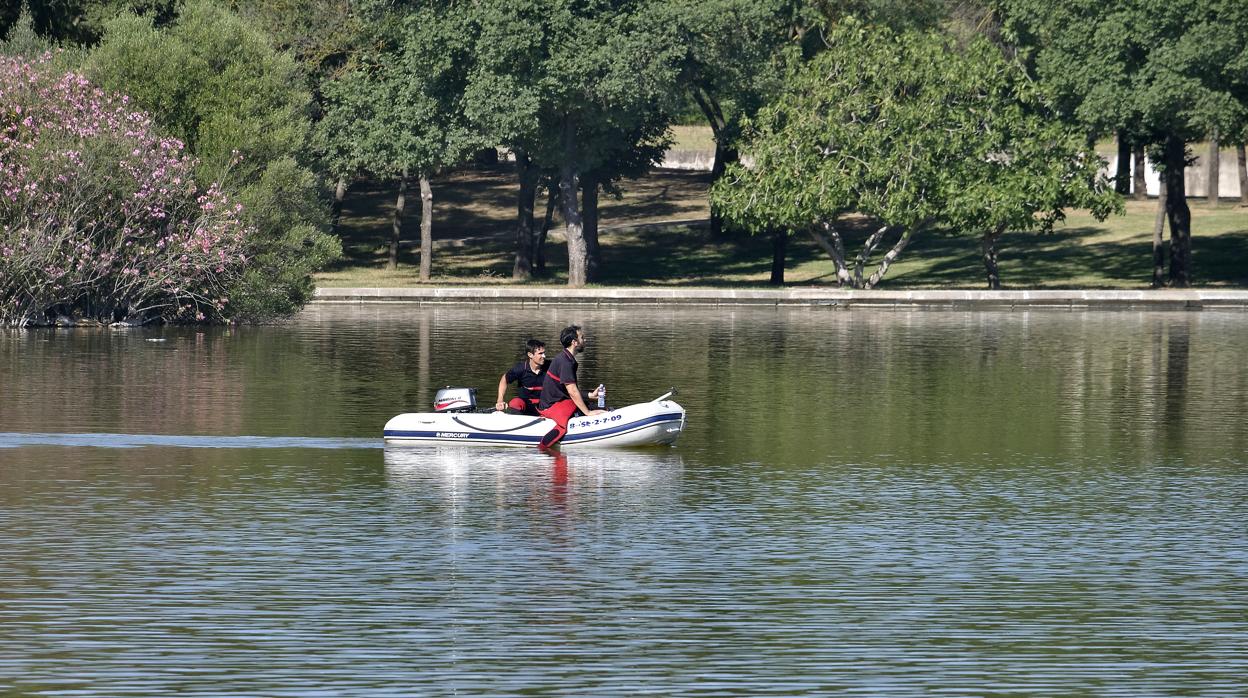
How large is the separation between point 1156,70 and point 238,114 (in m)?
35.3

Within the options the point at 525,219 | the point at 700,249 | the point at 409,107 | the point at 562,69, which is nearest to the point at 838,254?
the point at 562,69

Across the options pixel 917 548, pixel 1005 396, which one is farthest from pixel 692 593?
pixel 1005 396

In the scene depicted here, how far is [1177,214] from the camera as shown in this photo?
73688 millimetres

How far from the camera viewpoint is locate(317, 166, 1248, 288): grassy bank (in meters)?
79.9

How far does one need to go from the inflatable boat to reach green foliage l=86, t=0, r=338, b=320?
27.1m

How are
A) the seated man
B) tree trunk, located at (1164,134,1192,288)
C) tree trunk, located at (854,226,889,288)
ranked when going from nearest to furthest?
the seated man < tree trunk, located at (854,226,889,288) < tree trunk, located at (1164,134,1192,288)

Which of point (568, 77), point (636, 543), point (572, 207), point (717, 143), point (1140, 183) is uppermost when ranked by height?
point (568, 77)

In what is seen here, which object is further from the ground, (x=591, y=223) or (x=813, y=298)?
(x=591, y=223)

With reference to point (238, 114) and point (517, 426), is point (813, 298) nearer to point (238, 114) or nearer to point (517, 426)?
point (238, 114)

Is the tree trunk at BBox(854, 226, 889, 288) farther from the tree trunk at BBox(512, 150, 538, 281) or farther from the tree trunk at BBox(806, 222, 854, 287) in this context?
the tree trunk at BBox(512, 150, 538, 281)

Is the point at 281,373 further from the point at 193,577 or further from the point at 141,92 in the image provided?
the point at 193,577

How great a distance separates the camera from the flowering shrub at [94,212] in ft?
158

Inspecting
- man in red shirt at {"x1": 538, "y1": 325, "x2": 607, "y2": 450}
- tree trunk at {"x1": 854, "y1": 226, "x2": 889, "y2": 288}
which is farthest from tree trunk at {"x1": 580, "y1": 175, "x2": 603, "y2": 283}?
man in red shirt at {"x1": 538, "y1": 325, "x2": 607, "y2": 450}

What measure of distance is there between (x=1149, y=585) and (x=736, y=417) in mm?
14642
